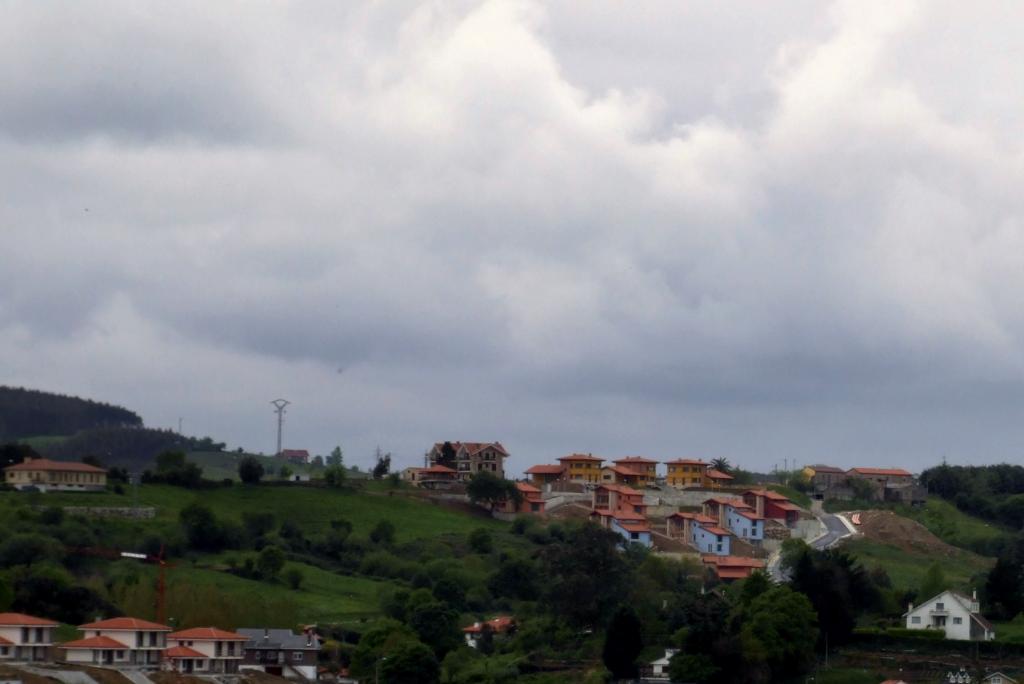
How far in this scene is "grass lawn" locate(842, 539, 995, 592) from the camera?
98.9m

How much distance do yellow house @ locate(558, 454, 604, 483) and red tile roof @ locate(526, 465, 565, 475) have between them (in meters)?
0.48

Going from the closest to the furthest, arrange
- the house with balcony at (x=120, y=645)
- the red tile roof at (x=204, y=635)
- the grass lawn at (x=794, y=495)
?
1. the house with balcony at (x=120, y=645)
2. the red tile roof at (x=204, y=635)
3. the grass lawn at (x=794, y=495)

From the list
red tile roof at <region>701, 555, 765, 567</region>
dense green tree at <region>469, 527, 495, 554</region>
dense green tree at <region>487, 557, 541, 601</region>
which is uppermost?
dense green tree at <region>469, 527, 495, 554</region>

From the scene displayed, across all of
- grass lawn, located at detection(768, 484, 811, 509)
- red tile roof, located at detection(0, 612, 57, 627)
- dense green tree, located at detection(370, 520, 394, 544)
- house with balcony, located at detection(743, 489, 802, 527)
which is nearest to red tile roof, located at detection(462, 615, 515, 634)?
dense green tree, located at detection(370, 520, 394, 544)

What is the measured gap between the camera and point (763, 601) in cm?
7394

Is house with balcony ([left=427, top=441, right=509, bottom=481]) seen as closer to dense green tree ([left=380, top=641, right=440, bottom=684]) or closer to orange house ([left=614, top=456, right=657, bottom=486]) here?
orange house ([left=614, top=456, right=657, bottom=486])

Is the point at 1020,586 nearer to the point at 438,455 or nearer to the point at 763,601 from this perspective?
the point at 763,601

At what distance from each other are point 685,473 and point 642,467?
9.34 feet

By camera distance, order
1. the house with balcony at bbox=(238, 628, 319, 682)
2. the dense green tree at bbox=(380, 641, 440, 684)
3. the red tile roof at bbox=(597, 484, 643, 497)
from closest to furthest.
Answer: the dense green tree at bbox=(380, 641, 440, 684) < the house with balcony at bbox=(238, 628, 319, 682) < the red tile roof at bbox=(597, 484, 643, 497)

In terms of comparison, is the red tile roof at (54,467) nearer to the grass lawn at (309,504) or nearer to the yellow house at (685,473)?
the grass lawn at (309,504)

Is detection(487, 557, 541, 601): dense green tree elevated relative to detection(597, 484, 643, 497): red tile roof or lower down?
lower down

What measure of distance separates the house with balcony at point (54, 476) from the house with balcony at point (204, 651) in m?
38.3

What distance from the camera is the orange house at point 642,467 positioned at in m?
126

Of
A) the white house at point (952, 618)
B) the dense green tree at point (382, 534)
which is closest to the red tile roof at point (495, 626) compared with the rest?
the white house at point (952, 618)
